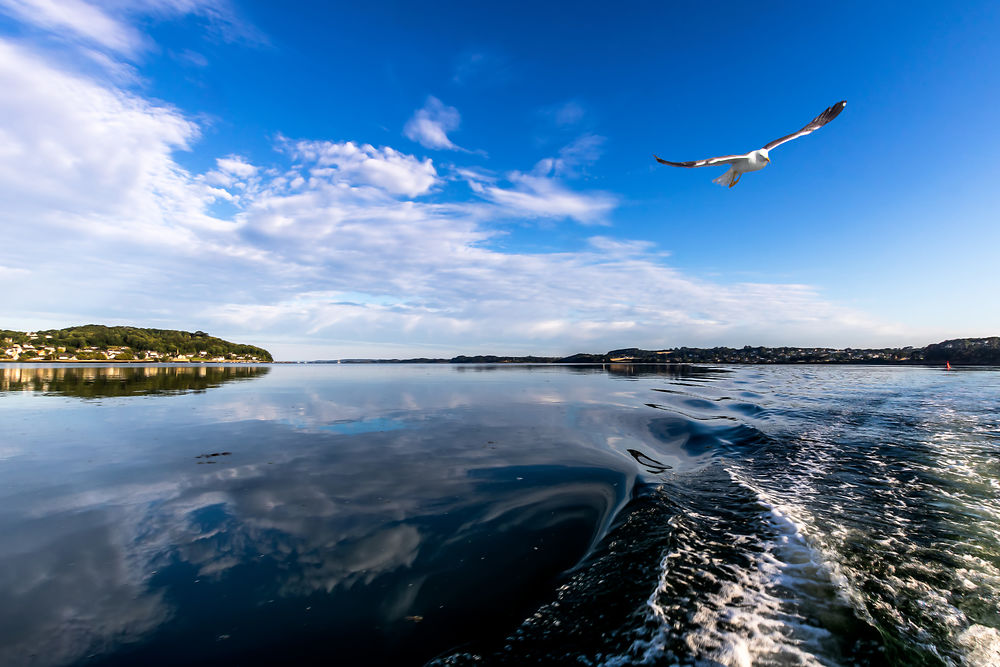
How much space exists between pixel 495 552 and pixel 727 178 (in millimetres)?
14684

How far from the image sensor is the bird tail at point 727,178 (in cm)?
1368

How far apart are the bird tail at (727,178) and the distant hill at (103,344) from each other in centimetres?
19471

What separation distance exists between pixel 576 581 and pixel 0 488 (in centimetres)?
1072

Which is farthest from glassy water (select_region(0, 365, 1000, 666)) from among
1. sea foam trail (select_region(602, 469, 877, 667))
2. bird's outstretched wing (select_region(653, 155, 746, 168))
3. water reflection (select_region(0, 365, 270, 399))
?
water reflection (select_region(0, 365, 270, 399))

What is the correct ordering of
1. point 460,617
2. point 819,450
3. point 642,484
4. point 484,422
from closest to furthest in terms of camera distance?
point 460,617 → point 642,484 → point 819,450 → point 484,422

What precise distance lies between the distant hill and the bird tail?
19471 centimetres

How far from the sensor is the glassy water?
3.63 metres

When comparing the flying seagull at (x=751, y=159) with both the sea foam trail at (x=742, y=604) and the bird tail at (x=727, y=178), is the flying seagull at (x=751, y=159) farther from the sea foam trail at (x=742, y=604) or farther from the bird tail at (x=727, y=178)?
the sea foam trail at (x=742, y=604)

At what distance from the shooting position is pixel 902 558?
516 cm

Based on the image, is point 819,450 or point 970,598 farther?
point 819,450

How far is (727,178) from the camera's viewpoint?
13.9 metres

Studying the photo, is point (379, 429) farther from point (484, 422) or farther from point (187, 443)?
point (187, 443)

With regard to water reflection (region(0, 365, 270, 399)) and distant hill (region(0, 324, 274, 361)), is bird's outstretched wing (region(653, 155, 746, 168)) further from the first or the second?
distant hill (region(0, 324, 274, 361))

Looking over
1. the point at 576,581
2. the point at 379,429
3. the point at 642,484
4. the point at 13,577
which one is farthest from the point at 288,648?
the point at 379,429
